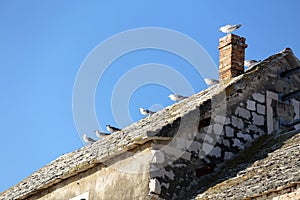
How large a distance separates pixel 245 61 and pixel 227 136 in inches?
91.3

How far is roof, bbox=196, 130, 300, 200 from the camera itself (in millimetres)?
10195

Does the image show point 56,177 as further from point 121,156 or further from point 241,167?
point 241,167

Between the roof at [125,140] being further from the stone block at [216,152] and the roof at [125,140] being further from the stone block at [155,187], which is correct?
the stone block at [216,152]

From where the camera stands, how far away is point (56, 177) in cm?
1454

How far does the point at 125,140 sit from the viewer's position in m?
13.4

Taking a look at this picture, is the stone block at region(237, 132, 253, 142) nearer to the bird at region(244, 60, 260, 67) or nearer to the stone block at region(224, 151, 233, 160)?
the stone block at region(224, 151, 233, 160)

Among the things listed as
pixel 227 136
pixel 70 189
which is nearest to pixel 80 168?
pixel 70 189

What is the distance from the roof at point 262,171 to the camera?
1020 cm

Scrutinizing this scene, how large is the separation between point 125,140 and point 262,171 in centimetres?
322

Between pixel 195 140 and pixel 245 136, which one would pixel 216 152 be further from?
pixel 245 136

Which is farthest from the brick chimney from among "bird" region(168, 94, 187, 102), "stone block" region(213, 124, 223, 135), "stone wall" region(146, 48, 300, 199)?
"stone block" region(213, 124, 223, 135)

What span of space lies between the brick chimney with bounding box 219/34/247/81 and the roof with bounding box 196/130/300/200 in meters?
1.74

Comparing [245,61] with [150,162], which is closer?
[150,162]

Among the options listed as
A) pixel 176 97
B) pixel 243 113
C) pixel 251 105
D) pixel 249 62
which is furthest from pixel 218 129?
pixel 176 97
